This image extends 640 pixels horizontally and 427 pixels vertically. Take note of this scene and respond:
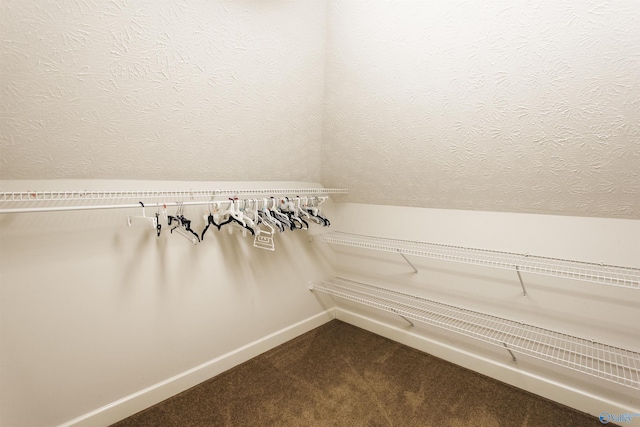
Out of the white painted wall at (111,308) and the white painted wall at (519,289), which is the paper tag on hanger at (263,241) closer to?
the white painted wall at (111,308)

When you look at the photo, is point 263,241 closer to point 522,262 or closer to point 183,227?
point 183,227

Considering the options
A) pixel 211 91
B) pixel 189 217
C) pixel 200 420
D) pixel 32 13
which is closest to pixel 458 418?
pixel 200 420

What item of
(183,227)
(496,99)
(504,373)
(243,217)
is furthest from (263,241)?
(504,373)

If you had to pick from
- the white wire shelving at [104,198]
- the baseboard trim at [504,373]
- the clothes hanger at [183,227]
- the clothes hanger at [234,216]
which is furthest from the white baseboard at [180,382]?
the white wire shelving at [104,198]

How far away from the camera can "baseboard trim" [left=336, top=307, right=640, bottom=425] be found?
171 centimetres

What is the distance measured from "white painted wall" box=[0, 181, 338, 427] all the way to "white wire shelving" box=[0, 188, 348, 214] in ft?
0.19

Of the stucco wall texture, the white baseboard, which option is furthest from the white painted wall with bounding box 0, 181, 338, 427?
the stucco wall texture

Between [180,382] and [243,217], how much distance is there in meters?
1.06

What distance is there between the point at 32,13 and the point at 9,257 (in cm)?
97

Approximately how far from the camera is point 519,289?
195cm

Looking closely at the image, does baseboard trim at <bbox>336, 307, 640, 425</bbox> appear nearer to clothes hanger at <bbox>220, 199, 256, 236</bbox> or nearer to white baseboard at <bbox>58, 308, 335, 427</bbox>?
white baseboard at <bbox>58, 308, 335, 427</bbox>

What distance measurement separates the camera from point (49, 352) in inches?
56.7

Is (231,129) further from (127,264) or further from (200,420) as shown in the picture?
(200,420)

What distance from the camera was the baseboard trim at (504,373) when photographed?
1.71 meters
